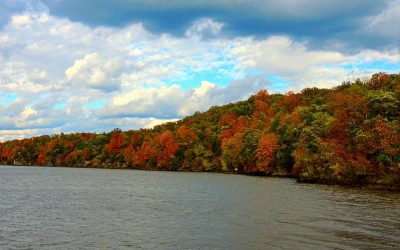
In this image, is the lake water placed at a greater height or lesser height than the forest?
lesser

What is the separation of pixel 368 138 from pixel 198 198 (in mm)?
36359

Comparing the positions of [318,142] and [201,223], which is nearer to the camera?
[201,223]

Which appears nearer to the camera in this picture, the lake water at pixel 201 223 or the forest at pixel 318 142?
the lake water at pixel 201 223

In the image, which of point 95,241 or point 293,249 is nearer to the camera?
point 293,249

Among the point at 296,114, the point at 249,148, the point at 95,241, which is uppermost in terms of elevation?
the point at 296,114

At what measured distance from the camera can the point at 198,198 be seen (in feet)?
194

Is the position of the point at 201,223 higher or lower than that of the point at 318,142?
lower

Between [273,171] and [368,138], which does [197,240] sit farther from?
[273,171]

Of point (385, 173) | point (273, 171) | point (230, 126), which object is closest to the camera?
point (385, 173)

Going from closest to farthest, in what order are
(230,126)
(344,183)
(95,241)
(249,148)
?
(95,241), (344,183), (249,148), (230,126)

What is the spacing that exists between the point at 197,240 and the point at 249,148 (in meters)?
104

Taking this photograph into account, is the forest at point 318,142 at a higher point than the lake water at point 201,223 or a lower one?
higher

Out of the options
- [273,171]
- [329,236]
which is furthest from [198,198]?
[273,171]

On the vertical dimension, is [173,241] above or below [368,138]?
below
